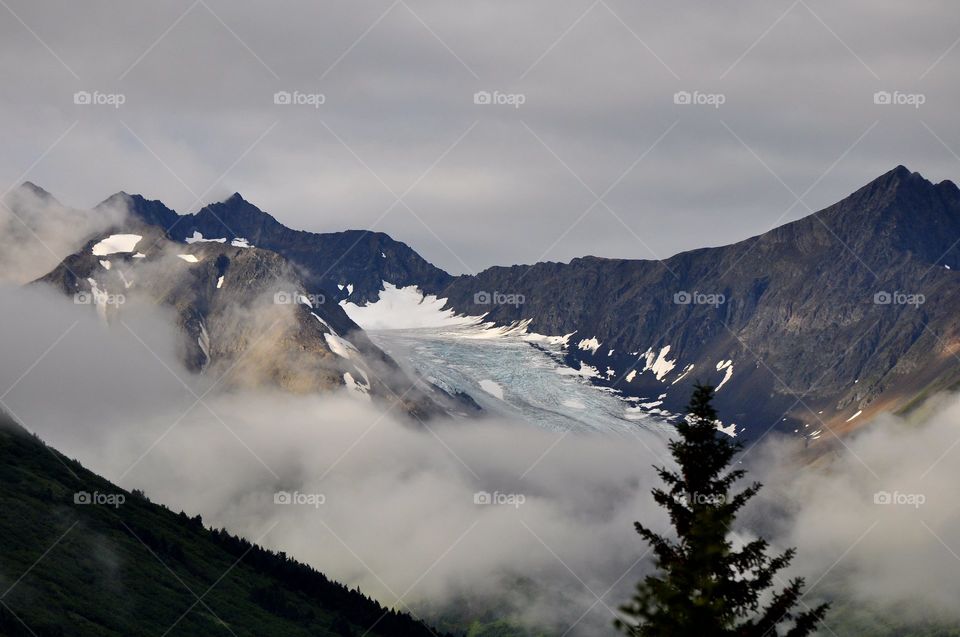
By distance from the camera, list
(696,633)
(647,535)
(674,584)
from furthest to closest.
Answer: (647,535) → (674,584) → (696,633)

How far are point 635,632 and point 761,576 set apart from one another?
5.19m

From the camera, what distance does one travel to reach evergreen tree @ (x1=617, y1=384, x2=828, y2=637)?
44062mm

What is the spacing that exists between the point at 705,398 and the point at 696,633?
38.5 feet

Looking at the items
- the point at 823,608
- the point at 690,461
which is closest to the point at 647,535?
the point at 690,461

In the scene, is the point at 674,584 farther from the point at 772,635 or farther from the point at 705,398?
the point at 705,398

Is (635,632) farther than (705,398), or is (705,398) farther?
(705,398)

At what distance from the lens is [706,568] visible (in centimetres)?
4625

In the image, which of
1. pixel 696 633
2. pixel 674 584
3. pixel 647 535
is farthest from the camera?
pixel 647 535

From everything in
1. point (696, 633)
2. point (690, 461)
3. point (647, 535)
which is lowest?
point (696, 633)

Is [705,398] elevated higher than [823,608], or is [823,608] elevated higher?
[705,398]

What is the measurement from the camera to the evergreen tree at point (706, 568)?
145ft

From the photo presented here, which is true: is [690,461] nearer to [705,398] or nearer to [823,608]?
[705,398]

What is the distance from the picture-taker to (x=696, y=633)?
4350 cm

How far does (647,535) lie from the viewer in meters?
50.3
